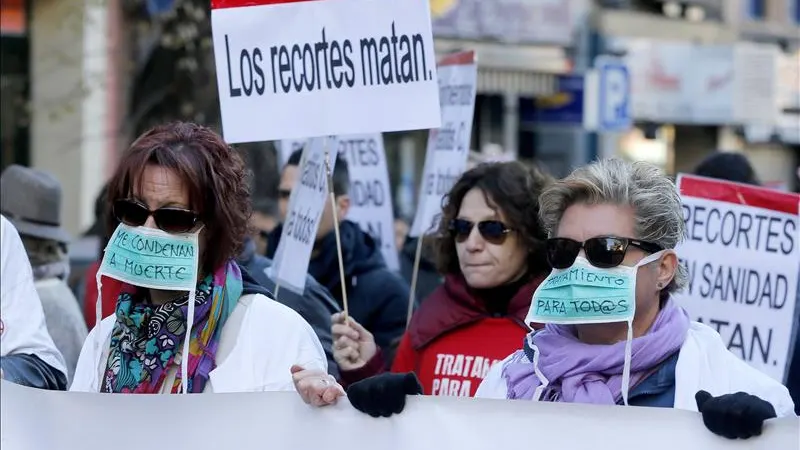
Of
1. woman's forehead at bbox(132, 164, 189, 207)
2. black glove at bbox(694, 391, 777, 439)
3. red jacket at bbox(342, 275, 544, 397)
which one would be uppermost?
woman's forehead at bbox(132, 164, 189, 207)

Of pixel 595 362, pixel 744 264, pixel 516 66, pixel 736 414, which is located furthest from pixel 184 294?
pixel 516 66

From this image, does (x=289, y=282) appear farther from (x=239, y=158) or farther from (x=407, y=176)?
(x=407, y=176)

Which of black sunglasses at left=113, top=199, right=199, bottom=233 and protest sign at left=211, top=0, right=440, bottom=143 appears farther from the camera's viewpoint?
protest sign at left=211, top=0, right=440, bottom=143

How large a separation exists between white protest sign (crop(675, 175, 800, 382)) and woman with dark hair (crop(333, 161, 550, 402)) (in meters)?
0.80

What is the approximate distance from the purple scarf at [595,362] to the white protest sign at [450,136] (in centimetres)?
277

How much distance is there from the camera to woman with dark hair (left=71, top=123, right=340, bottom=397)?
10.0ft

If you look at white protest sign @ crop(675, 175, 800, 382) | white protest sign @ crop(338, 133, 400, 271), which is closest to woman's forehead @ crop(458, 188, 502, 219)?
white protest sign @ crop(675, 175, 800, 382)

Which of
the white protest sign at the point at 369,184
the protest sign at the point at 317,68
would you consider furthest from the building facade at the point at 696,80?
the protest sign at the point at 317,68

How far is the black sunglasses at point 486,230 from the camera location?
4.35 metres

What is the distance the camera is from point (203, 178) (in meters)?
3.16

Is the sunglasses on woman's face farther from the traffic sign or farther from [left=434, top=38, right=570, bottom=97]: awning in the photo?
[left=434, top=38, right=570, bottom=97]: awning

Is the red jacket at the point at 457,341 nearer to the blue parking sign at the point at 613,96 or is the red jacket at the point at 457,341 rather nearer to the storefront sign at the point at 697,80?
the blue parking sign at the point at 613,96

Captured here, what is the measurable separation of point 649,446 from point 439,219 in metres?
2.26

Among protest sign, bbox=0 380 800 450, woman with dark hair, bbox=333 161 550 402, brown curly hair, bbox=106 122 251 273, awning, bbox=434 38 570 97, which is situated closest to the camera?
protest sign, bbox=0 380 800 450
